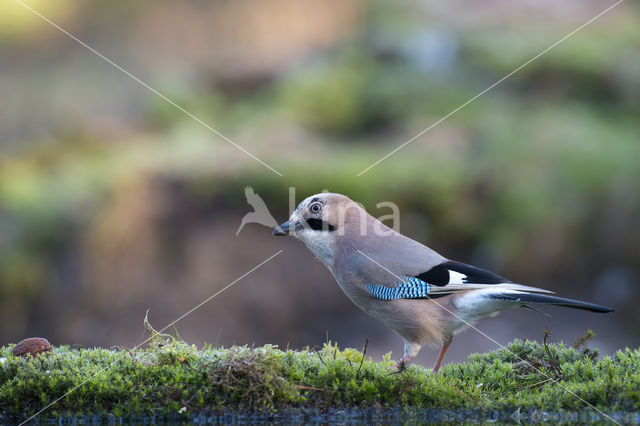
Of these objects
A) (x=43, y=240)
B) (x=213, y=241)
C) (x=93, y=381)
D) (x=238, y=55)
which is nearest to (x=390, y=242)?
(x=93, y=381)

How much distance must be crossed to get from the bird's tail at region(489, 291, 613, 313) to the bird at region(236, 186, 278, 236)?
316 inches

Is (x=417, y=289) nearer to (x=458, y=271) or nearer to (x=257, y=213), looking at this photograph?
(x=458, y=271)

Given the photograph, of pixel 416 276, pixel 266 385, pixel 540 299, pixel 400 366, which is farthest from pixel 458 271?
pixel 266 385

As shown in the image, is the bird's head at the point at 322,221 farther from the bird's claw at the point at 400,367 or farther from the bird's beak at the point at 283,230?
the bird's claw at the point at 400,367

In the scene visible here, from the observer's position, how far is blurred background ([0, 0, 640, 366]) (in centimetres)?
1371

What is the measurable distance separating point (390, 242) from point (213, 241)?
7.39 m

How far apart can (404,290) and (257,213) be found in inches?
332

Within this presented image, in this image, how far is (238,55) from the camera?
21703 mm

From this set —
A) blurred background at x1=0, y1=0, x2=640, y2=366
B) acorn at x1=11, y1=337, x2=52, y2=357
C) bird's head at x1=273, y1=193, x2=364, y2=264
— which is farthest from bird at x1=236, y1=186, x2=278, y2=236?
acorn at x1=11, y1=337, x2=52, y2=357

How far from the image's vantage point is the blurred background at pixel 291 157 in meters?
13.7

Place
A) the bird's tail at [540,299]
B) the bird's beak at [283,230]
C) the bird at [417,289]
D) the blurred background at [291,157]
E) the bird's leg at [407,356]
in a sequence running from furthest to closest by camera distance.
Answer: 1. the blurred background at [291,157]
2. the bird's beak at [283,230]
3. the bird at [417,289]
4. the bird's leg at [407,356]
5. the bird's tail at [540,299]

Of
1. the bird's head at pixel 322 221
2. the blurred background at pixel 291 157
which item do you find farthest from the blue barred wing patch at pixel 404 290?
the blurred background at pixel 291 157

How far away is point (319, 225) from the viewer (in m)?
7.57

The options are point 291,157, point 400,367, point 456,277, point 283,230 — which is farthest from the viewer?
point 291,157
